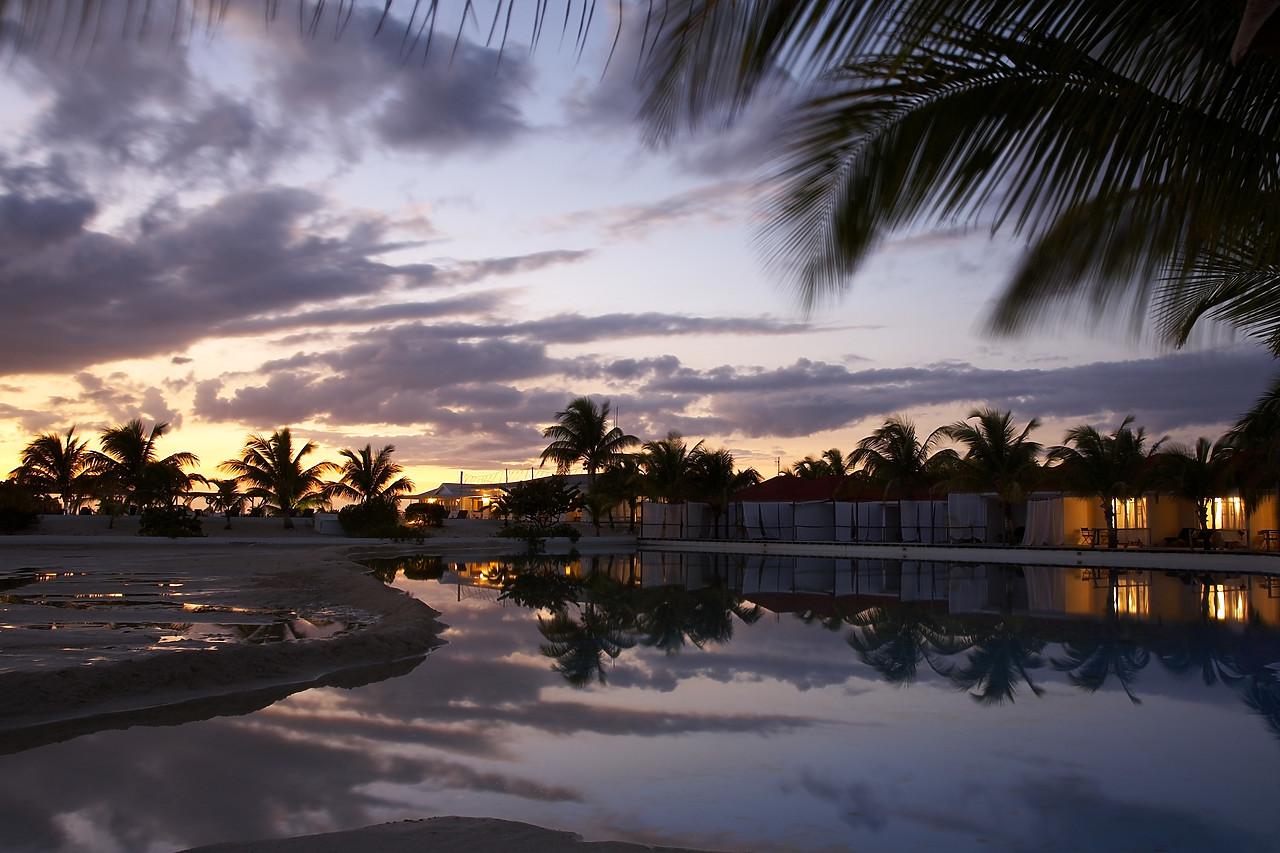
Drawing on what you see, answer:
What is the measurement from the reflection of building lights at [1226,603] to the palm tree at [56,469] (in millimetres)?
34166

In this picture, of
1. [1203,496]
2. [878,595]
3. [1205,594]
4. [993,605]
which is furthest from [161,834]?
[1203,496]

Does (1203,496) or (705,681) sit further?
(1203,496)

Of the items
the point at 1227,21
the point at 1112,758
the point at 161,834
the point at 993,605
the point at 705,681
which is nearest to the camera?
the point at 1227,21

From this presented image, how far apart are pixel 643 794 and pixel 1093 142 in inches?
136

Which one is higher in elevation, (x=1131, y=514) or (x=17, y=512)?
(x=1131, y=514)

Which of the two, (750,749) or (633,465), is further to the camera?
(633,465)

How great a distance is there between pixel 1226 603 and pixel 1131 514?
13231 mm

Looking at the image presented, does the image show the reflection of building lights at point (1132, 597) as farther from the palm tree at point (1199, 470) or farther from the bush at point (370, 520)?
the bush at point (370, 520)

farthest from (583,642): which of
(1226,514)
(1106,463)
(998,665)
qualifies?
(1226,514)

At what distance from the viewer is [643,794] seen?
4.51 meters

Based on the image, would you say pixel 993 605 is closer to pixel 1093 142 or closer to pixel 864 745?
pixel 864 745

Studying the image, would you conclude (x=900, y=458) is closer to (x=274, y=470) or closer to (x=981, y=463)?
(x=981, y=463)

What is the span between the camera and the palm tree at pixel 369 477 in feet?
122

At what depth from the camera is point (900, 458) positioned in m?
28.0
